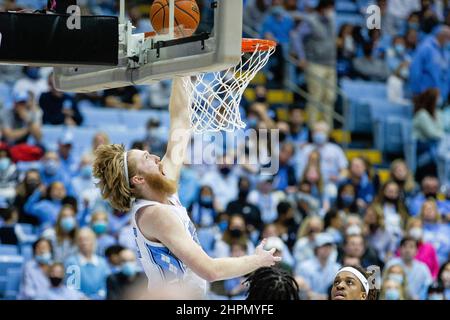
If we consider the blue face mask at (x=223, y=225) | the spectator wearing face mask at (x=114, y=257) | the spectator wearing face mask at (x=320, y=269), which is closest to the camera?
the spectator wearing face mask at (x=114, y=257)

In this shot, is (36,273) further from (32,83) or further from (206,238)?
(32,83)

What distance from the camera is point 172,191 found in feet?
20.1

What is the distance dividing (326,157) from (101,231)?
122 inches

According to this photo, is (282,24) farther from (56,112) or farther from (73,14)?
(73,14)

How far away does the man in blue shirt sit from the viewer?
1393 cm

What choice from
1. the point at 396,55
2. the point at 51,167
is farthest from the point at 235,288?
the point at 396,55

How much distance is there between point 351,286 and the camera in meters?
6.39

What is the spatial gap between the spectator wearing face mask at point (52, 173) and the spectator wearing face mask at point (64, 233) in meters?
0.56

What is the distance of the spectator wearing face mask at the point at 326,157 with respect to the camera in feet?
40.9

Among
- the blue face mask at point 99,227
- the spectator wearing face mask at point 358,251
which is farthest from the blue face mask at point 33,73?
the spectator wearing face mask at point 358,251

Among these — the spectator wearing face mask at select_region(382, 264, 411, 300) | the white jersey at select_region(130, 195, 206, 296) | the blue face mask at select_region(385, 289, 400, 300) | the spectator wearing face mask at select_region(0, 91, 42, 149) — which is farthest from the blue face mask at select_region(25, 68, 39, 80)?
the white jersey at select_region(130, 195, 206, 296)

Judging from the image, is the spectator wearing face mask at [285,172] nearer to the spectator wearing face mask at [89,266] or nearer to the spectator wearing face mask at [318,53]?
the spectator wearing face mask at [318,53]

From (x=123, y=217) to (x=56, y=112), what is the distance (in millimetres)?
1644
